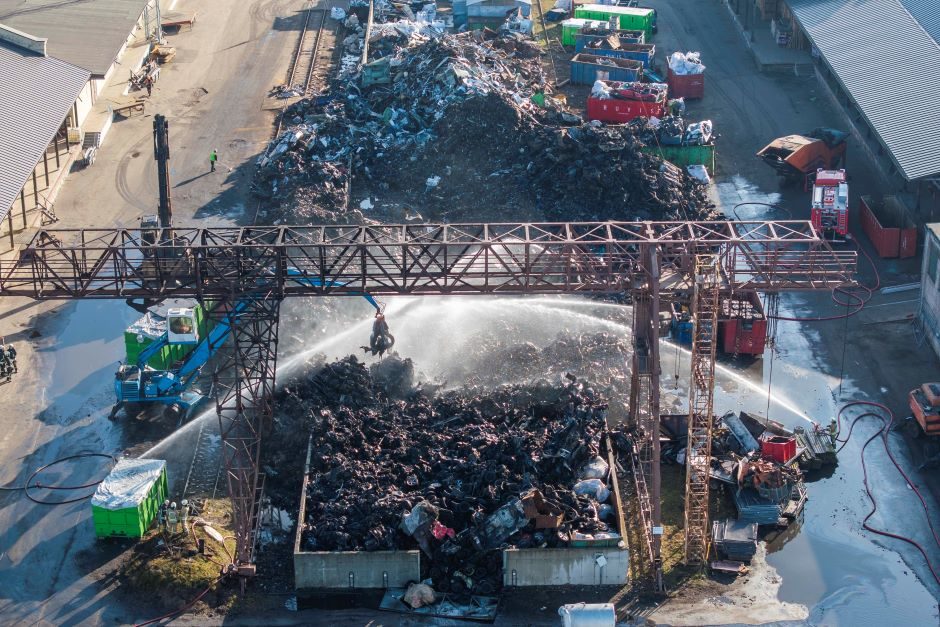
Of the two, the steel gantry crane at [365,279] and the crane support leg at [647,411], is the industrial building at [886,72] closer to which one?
the steel gantry crane at [365,279]

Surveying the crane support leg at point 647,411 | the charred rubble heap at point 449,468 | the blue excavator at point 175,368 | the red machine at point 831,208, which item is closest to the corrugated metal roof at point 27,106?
the blue excavator at point 175,368

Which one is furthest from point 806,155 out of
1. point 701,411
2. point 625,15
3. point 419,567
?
point 419,567

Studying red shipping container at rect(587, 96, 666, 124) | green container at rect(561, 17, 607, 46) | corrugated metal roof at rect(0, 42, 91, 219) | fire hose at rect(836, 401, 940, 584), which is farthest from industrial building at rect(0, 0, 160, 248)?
fire hose at rect(836, 401, 940, 584)

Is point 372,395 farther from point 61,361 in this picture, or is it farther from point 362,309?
point 61,361

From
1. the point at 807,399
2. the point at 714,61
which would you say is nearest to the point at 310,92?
the point at 714,61

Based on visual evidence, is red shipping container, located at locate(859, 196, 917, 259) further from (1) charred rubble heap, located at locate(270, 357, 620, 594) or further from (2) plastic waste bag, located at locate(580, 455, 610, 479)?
(2) plastic waste bag, located at locate(580, 455, 610, 479)

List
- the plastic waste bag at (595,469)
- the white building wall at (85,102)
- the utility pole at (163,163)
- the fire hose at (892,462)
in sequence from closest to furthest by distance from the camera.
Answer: the fire hose at (892,462)
the plastic waste bag at (595,469)
the utility pole at (163,163)
the white building wall at (85,102)
